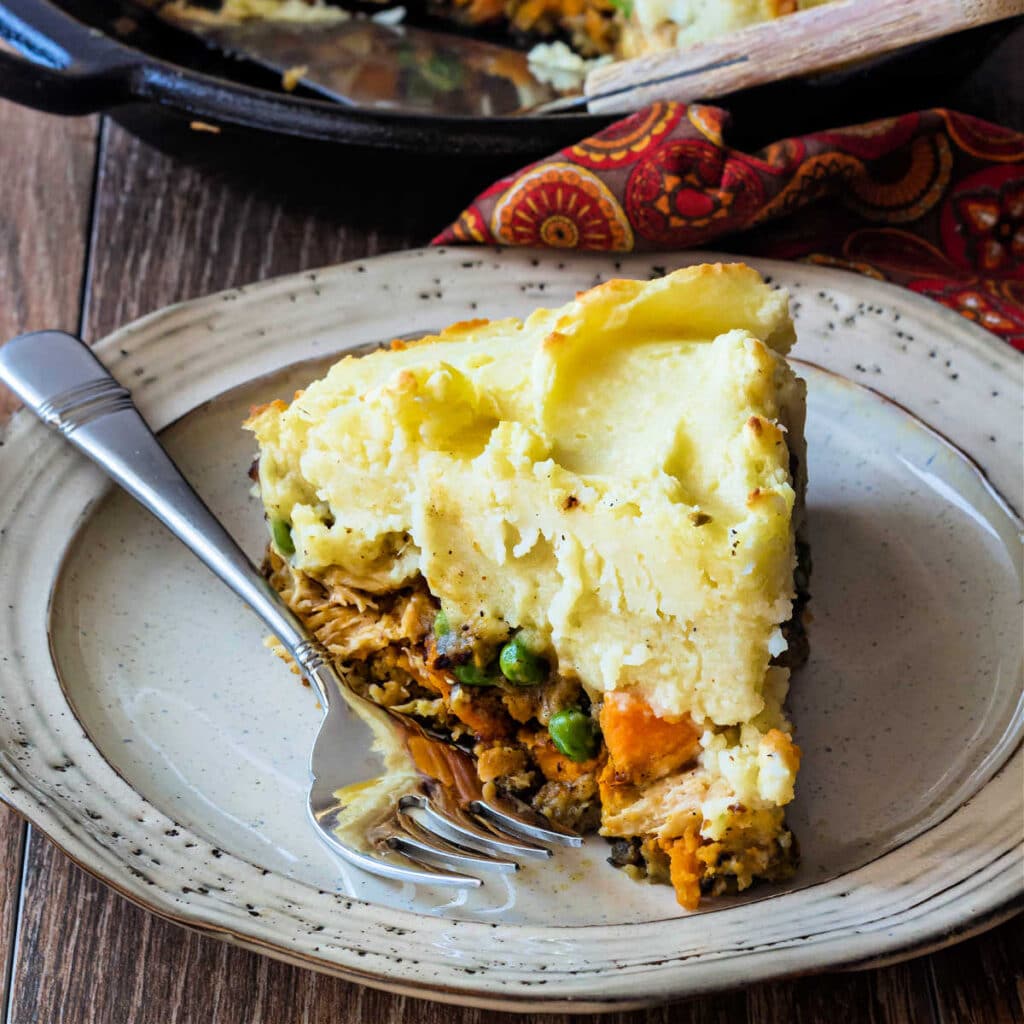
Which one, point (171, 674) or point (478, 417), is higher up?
point (478, 417)

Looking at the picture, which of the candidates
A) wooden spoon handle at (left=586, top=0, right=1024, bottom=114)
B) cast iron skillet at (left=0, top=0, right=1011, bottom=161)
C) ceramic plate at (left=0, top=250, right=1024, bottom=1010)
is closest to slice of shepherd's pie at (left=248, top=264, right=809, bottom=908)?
ceramic plate at (left=0, top=250, right=1024, bottom=1010)

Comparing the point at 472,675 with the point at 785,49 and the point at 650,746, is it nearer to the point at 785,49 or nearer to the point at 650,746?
the point at 650,746

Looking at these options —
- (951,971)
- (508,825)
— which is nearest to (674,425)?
(508,825)

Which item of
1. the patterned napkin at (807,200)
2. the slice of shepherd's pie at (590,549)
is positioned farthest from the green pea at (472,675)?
the patterned napkin at (807,200)

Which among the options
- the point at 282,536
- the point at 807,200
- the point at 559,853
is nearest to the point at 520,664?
the point at 559,853

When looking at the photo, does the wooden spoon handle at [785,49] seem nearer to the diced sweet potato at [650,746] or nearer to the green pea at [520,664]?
the green pea at [520,664]

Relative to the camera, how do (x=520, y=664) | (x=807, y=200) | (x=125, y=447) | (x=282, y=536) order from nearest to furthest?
(x=520, y=664)
(x=282, y=536)
(x=125, y=447)
(x=807, y=200)

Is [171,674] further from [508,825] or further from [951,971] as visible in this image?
[951,971]
